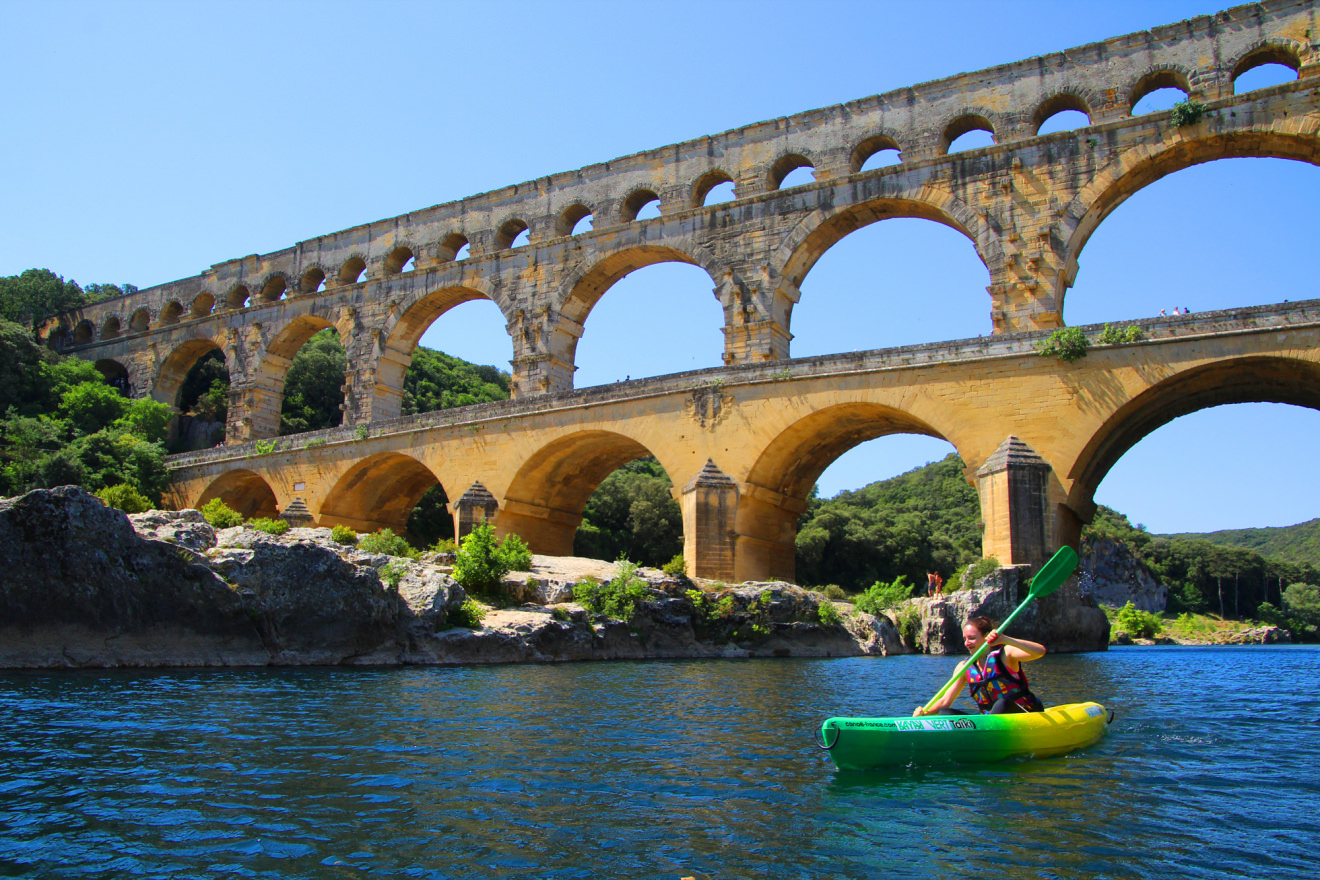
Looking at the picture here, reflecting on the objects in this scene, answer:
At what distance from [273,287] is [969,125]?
25.0m

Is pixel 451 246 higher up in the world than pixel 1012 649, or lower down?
higher up

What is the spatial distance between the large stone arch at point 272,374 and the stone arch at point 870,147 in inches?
735

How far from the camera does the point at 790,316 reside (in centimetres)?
2453

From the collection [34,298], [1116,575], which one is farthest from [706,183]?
[1116,575]

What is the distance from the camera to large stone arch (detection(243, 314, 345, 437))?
32.9 metres

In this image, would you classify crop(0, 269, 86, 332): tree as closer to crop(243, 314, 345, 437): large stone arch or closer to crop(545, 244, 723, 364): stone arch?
crop(243, 314, 345, 437): large stone arch

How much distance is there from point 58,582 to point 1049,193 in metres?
20.8

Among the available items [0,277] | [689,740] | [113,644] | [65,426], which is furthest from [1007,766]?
[0,277]

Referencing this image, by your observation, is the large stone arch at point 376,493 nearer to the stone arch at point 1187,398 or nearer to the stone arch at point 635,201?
the stone arch at point 635,201

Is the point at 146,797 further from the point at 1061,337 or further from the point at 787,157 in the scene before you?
the point at 787,157

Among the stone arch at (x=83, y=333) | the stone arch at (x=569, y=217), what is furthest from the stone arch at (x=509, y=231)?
the stone arch at (x=83, y=333)

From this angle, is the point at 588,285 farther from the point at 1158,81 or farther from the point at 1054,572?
the point at 1054,572

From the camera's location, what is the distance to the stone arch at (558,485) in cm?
2469

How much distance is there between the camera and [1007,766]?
6848 millimetres
